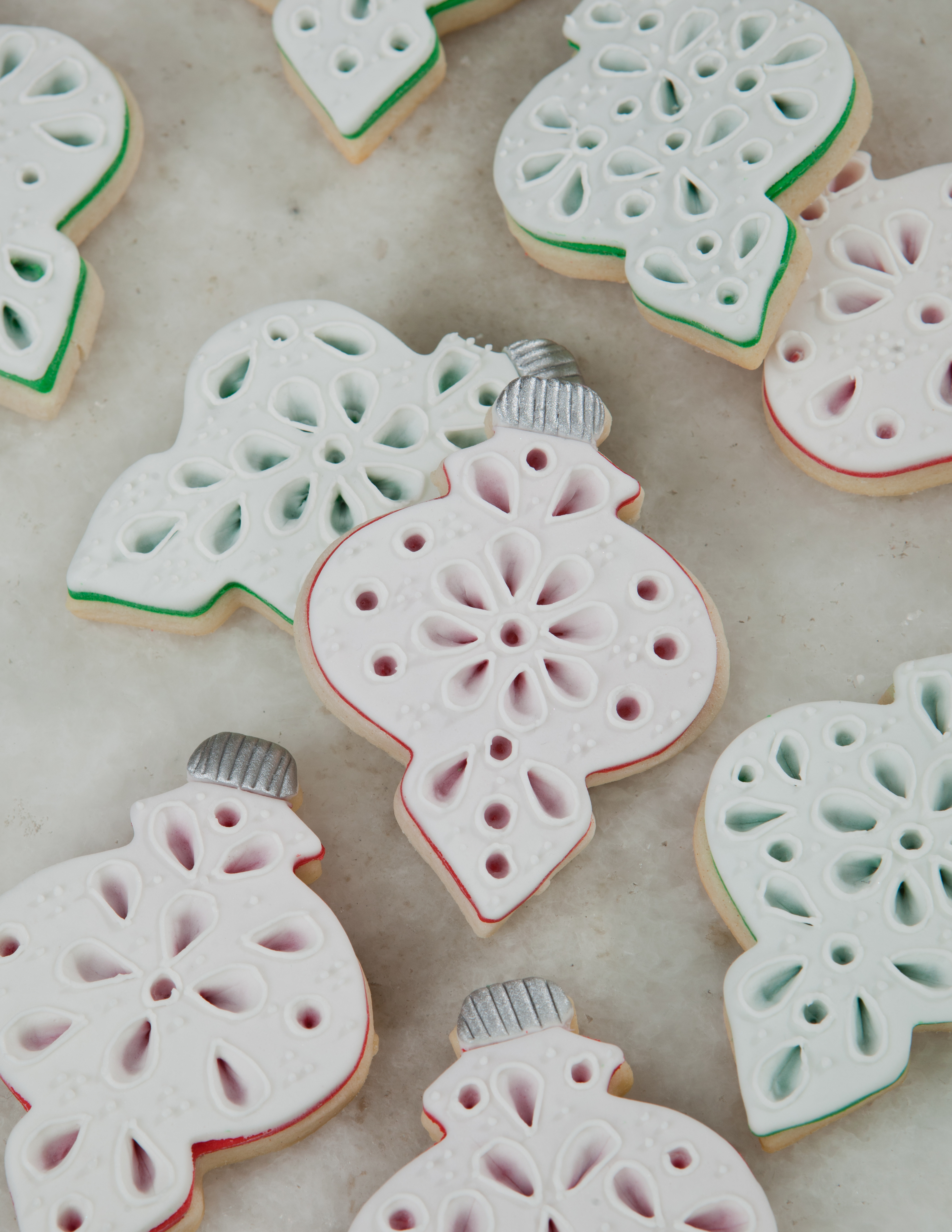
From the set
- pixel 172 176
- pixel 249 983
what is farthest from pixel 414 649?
pixel 172 176

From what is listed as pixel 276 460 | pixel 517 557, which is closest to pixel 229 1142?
pixel 517 557

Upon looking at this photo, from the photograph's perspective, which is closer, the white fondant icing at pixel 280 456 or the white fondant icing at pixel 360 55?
the white fondant icing at pixel 280 456

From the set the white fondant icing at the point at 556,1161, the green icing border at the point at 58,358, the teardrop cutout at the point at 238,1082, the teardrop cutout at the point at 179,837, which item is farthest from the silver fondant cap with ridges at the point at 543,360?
the teardrop cutout at the point at 238,1082

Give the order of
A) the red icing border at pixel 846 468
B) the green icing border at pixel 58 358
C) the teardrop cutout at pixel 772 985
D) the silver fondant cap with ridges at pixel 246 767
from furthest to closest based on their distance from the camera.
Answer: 1. the green icing border at pixel 58 358
2. the red icing border at pixel 846 468
3. the silver fondant cap with ridges at pixel 246 767
4. the teardrop cutout at pixel 772 985

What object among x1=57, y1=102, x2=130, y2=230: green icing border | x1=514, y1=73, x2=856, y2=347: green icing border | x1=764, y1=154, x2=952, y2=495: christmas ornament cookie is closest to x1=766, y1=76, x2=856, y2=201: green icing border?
x1=514, y1=73, x2=856, y2=347: green icing border

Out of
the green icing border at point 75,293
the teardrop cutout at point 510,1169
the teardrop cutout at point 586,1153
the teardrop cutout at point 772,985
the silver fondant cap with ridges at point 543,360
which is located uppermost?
the green icing border at point 75,293

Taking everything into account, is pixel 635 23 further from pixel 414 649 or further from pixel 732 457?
pixel 414 649

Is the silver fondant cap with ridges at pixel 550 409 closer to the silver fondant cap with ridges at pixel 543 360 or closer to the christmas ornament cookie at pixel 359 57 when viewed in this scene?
the silver fondant cap with ridges at pixel 543 360

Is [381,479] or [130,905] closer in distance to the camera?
[130,905]
